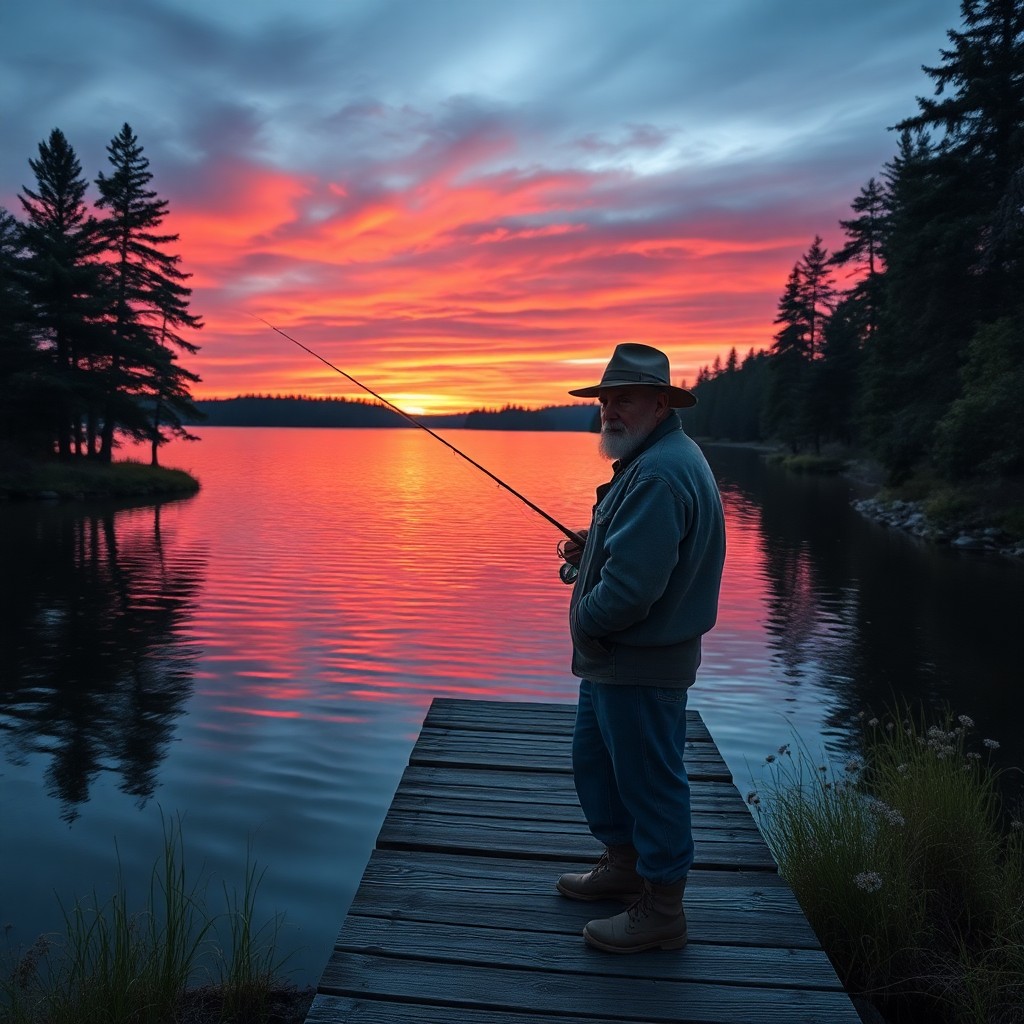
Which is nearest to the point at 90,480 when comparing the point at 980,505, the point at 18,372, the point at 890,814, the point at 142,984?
the point at 18,372

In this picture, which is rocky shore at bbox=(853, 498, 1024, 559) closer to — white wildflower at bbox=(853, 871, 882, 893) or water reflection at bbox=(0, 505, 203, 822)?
water reflection at bbox=(0, 505, 203, 822)

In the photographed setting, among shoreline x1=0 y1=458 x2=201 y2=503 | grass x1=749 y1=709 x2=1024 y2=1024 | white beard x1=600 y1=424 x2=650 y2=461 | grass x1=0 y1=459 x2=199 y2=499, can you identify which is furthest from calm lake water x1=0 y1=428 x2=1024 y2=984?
grass x1=0 y1=459 x2=199 y2=499

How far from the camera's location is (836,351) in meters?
55.1

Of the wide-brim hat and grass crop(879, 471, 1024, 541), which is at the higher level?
the wide-brim hat

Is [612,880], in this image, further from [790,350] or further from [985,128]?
[790,350]

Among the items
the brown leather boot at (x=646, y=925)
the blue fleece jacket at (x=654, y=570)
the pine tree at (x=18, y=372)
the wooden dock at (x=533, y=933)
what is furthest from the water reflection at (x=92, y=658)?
the pine tree at (x=18, y=372)

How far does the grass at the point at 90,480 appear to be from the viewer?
32969 millimetres

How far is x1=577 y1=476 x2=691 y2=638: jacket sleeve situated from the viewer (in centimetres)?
315

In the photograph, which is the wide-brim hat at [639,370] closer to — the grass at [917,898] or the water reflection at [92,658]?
the grass at [917,898]

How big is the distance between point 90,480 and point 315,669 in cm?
2825

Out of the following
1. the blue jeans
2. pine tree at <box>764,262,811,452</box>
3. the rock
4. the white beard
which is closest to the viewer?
the blue jeans

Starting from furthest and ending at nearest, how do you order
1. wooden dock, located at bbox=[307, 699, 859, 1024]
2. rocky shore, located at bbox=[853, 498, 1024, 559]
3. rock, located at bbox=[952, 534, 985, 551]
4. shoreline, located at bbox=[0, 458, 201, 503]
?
1. shoreline, located at bbox=[0, 458, 201, 503]
2. rock, located at bbox=[952, 534, 985, 551]
3. rocky shore, located at bbox=[853, 498, 1024, 559]
4. wooden dock, located at bbox=[307, 699, 859, 1024]

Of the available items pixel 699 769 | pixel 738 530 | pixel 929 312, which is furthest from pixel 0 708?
pixel 929 312

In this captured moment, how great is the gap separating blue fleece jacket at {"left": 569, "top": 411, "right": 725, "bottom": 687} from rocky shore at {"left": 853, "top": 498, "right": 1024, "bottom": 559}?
2106 centimetres
